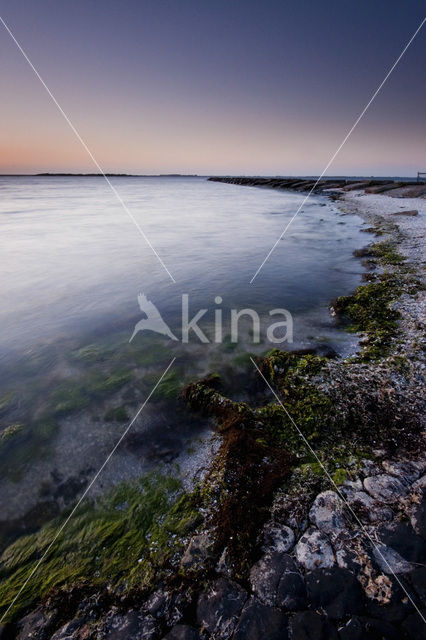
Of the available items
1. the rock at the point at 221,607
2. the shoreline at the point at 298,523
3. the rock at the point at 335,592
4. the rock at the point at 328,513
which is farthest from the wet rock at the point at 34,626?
the rock at the point at 328,513

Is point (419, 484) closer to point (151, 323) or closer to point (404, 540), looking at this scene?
point (404, 540)

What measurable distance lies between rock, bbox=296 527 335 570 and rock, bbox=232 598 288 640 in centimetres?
42

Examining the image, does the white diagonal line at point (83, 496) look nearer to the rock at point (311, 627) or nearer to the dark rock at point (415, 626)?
the rock at point (311, 627)

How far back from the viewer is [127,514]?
10.5ft

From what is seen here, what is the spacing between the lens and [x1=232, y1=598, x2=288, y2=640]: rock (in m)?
2.04

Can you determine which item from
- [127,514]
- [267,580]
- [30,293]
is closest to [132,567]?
[127,514]

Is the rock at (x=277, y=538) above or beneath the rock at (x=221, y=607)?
above

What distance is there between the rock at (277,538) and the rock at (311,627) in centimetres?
44

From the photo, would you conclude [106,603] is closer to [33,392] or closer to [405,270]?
[33,392]

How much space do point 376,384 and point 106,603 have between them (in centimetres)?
413

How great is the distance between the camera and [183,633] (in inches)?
83.0

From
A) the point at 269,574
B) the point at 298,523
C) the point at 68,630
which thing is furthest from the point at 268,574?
the point at 68,630

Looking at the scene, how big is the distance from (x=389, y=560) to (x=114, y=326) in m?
6.73

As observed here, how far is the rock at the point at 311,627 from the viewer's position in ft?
6.57
